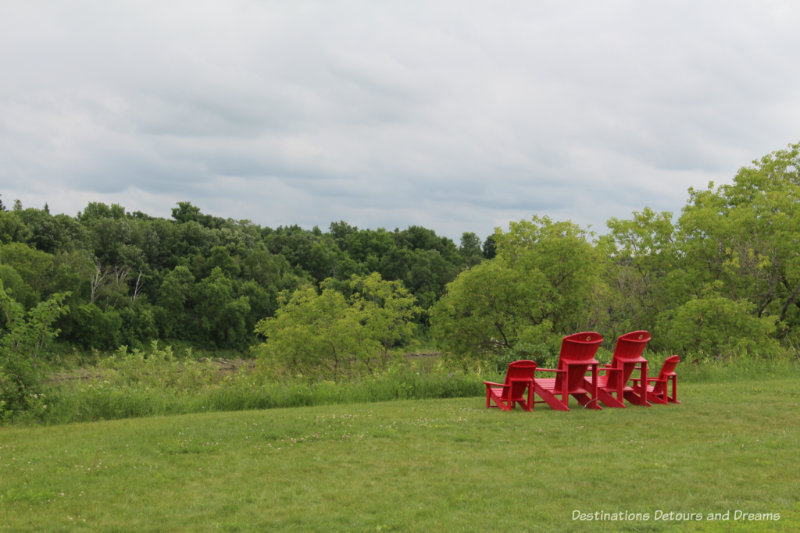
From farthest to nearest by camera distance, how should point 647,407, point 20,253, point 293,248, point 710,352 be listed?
1. point 293,248
2. point 20,253
3. point 710,352
4. point 647,407

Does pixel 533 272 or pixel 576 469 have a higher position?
pixel 533 272

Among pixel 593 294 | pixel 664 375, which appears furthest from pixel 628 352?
pixel 593 294

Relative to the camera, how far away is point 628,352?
1129cm

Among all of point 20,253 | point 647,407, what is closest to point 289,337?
point 647,407

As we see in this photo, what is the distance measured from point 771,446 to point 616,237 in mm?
24280

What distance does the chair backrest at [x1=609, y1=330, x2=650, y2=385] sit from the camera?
1115 cm

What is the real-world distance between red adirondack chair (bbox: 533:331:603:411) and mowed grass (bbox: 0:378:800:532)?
0.53 metres

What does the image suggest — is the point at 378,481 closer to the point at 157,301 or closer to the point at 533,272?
the point at 533,272

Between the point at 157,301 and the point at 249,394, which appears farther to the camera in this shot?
the point at 157,301

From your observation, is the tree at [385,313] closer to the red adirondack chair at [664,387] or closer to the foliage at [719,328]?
the foliage at [719,328]

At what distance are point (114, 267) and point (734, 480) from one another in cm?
8668

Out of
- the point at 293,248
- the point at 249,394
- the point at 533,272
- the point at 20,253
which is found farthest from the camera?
the point at 293,248

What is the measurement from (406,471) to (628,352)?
20.0 ft

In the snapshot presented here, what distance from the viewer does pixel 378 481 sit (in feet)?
21.0
